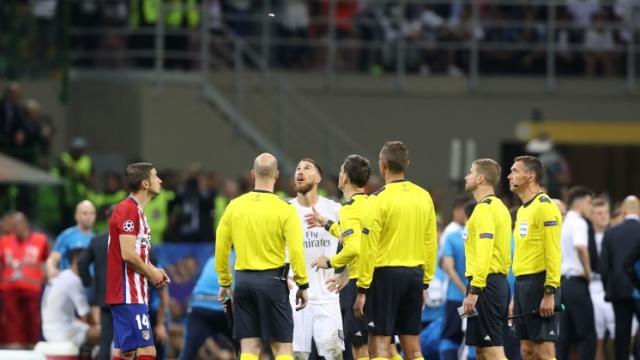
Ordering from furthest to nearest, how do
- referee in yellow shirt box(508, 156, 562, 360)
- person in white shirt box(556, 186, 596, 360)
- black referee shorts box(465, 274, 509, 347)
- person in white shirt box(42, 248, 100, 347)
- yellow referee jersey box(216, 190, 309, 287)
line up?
person in white shirt box(42, 248, 100, 347) → person in white shirt box(556, 186, 596, 360) → black referee shorts box(465, 274, 509, 347) → referee in yellow shirt box(508, 156, 562, 360) → yellow referee jersey box(216, 190, 309, 287)

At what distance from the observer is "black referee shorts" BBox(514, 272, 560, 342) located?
54.4 feet

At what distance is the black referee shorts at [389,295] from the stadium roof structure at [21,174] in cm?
1131

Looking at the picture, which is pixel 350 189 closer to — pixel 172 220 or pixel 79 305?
pixel 79 305

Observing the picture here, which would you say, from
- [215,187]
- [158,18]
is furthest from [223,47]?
[215,187]

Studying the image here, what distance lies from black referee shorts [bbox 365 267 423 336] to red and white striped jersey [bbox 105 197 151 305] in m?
2.16

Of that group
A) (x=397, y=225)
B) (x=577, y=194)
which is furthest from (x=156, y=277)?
(x=577, y=194)

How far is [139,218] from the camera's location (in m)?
16.2

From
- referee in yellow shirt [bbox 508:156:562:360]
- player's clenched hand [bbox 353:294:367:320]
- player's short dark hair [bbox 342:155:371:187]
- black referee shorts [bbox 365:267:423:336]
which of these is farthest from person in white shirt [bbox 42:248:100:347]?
referee in yellow shirt [bbox 508:156:562:360]

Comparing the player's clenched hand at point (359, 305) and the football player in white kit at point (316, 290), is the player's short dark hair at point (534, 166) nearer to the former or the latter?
the football player in white kit at point (316, 290)

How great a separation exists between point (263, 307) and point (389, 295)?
1216 millimetres

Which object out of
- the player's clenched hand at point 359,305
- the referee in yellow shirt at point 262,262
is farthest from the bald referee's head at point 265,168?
the player's clenched hand at point 359,305

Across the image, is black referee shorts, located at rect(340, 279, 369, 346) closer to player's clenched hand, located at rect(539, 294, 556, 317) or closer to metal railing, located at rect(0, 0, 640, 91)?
player's clenched hand, located at rect(539, 294, 556, 317)

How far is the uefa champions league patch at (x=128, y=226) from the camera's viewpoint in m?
16.1

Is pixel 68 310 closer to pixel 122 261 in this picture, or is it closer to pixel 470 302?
pixel 122 261
